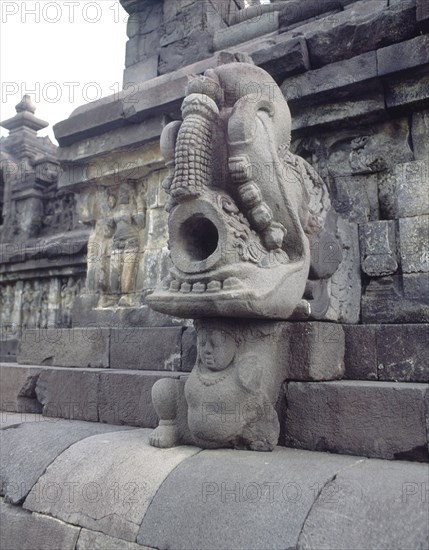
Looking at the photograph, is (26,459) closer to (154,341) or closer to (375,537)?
(154,341)

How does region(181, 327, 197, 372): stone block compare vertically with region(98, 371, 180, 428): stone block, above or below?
above

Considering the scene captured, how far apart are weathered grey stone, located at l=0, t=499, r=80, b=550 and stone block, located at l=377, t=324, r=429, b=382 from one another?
1720mm

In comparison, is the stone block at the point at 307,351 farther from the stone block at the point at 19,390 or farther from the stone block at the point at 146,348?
the stone block at the point at 19,390

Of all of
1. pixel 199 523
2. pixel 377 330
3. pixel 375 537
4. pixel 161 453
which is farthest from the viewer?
pixel 377 330

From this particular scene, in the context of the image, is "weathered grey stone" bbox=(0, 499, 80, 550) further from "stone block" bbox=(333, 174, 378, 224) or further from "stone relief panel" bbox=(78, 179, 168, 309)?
"stone block" bbox=(333, 174, 378, 224)

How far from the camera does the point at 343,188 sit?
3535 mm

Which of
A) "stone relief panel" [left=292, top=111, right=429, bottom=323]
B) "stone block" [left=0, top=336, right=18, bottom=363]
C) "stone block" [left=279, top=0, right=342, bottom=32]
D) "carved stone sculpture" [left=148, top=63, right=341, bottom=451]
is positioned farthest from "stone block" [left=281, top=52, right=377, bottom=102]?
"stone block" [left=0, top=336, right=18, bottom=363]

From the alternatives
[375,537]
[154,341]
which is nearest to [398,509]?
[375,537]

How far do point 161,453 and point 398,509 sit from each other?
3.69ft

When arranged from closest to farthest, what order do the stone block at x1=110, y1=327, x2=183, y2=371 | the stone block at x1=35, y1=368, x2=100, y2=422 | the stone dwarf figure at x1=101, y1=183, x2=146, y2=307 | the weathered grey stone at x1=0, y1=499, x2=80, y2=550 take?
the weathered grey stone at x1=0, y1=499, x2=80, y2=550 → the stone block at x1=35, y1=368, x2=100, y2=422 → the stone block at x1=110, y1=327, x2=183, y2=371 → the stone dwarf figure at x1=101, y1=183, x2=146, y2=307

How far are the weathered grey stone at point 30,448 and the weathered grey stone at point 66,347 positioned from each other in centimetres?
72

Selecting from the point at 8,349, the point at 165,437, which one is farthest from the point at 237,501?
the point at 8,349

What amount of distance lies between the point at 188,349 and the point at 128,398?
517 mm

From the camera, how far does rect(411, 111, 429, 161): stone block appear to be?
3.30m
